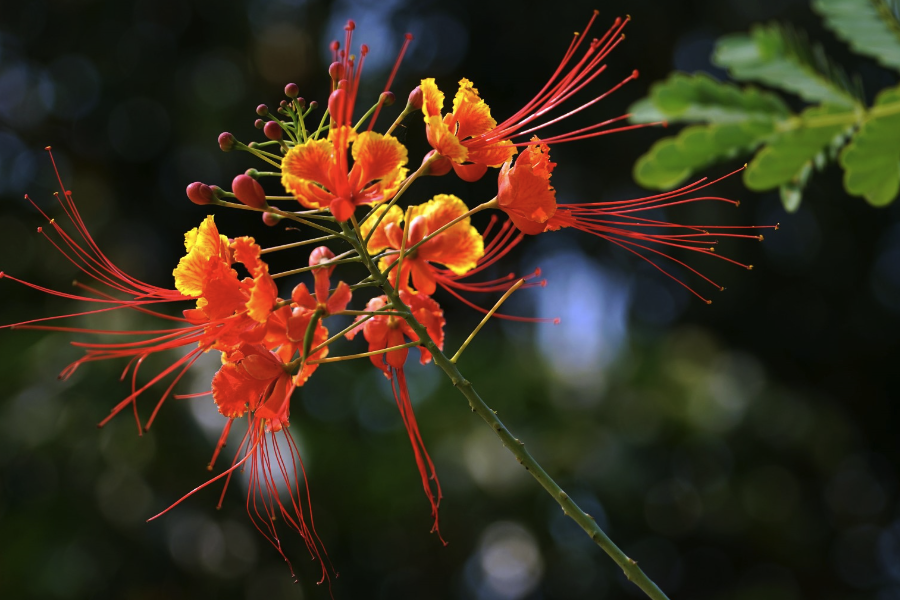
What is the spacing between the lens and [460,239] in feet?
5.38

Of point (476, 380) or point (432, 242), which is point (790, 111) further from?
point (476, 380)

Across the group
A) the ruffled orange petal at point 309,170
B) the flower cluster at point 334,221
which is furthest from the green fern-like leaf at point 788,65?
the ruffled orange petal at point 309,170

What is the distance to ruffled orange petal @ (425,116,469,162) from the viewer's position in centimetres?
142

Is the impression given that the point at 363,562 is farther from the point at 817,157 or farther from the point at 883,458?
the point at 817,157

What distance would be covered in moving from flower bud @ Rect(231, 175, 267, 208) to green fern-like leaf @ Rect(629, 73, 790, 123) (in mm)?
656

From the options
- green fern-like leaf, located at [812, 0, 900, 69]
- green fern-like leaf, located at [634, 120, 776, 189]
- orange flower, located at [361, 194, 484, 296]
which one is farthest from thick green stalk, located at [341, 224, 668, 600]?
green fern-like leaf, located at [812, 0, 900, 69]

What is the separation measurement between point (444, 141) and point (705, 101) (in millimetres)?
514

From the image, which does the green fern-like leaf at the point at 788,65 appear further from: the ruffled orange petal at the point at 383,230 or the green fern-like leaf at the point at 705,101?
the ruffled orange petal at the point at 383,230

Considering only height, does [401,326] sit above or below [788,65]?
below

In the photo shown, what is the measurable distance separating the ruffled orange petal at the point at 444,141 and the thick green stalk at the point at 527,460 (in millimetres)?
215

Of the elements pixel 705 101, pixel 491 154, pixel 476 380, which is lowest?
pixel 476 380

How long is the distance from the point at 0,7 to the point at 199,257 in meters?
7.07

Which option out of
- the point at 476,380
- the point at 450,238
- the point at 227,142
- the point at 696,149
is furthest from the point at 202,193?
the point at 476,380

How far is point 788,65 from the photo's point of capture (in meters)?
0.97
